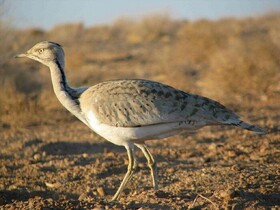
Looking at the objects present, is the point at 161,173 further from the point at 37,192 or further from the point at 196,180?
the point at 37,192

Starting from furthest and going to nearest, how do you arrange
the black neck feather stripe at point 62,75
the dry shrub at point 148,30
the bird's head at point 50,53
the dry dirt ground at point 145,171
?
the dry shrub at point 148,30 → the bird's head at point 50,53 → the black neck feather stripe at point 62,75 → the dry dirt ground at point 145,171

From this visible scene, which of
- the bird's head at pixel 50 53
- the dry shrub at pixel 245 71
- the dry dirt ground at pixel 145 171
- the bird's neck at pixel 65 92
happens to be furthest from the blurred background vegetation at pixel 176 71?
the bird's neck at pixel 65 92

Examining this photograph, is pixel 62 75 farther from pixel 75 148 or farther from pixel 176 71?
pixel 176 71

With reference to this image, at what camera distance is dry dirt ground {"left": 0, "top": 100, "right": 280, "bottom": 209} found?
4.76 m

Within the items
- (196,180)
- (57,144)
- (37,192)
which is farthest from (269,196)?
(57,144)

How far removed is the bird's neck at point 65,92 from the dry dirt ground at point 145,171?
794 millimetres

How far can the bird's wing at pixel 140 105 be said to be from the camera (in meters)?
4.95

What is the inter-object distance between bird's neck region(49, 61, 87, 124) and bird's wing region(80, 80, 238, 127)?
0.27 feet

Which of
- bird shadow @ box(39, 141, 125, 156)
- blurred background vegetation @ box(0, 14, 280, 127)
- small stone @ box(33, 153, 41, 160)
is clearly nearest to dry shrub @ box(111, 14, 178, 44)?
blurred background vegetation @ box(0, 14, 280, 127)

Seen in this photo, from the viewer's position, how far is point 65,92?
5.20 m

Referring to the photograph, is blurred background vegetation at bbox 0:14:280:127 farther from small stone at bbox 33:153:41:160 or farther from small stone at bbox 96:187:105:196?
small stone at bbox 96:187:105:196

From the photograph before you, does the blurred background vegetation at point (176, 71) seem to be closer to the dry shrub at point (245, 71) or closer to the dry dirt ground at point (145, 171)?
the dry shrub at point (245, 71)

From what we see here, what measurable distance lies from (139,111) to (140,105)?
57 mm

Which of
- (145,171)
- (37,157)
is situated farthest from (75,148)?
(145,171)
